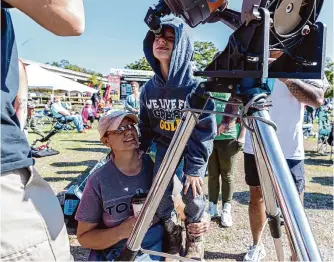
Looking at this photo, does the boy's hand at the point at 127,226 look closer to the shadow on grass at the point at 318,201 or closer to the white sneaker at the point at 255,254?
the white sneaker at the point at 255,254

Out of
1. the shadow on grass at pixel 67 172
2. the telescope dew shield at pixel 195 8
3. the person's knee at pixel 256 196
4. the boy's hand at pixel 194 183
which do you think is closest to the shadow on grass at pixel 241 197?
the person's knee at pixel 256 196

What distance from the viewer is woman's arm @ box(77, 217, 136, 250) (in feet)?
5.07

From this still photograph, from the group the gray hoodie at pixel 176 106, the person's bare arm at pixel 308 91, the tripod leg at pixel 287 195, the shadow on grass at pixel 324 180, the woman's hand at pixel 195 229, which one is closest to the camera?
the tripod leg at pixel 287 195

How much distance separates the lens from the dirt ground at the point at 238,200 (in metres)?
2.74

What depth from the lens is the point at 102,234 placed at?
5.13 feet

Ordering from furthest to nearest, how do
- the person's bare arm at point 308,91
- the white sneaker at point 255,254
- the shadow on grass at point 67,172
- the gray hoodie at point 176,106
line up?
the shadow on grass at point 67,172
the person's bare arm at point 308,91
the gray hoodie at point 176,106
the white sneaker at point 255,254

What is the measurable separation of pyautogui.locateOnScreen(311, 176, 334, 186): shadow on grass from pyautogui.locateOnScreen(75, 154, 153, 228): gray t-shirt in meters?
4.38

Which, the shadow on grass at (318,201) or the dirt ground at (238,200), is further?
the shadow on grass at (318,201)

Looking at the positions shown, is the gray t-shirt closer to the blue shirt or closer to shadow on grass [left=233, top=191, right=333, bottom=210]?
the blue shirt

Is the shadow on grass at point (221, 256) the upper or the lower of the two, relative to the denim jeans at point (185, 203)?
lower

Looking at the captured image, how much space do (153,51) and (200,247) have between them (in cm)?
106

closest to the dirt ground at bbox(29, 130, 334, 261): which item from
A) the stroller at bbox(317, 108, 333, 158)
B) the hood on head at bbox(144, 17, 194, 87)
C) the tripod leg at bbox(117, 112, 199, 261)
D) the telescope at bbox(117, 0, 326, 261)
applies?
the telescope at bbox(117, 0, 326, 261)

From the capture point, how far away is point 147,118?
183 centimetres

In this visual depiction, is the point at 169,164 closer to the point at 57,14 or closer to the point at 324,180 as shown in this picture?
the point at 57,14
